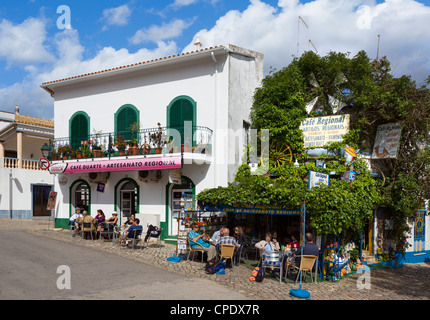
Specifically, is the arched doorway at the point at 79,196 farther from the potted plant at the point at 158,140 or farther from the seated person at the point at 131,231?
the seated person at the point at 131,231

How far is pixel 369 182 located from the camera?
470 inches

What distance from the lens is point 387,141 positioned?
12750mm

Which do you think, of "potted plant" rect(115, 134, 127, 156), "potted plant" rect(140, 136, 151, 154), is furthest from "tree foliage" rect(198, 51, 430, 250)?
"potted plant" rect(115, 134, 127, 156)

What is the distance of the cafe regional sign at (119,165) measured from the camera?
13078mm

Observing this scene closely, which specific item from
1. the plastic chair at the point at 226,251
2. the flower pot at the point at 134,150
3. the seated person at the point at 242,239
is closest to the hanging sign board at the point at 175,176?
the flower pot at the point at 134,150

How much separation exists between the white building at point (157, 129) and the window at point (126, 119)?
0.04m

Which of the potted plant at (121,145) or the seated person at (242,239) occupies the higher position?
the potted plant at (121,145)

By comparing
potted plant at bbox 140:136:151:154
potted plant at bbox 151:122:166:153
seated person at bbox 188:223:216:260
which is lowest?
seated person at bbox 188:223:216:260

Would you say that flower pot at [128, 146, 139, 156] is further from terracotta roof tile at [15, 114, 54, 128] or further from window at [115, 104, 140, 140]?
terracotta roof tile at [15, 114, 54, 128]

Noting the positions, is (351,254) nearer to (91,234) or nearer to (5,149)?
(91,234)

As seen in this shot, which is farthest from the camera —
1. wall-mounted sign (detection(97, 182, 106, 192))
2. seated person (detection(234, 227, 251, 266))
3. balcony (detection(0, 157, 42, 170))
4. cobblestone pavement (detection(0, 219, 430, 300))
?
balcony (detection(0, 157, 42, 170))

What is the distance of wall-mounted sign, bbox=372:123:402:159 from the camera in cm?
1247

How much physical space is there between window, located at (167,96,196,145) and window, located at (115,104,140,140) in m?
1.65

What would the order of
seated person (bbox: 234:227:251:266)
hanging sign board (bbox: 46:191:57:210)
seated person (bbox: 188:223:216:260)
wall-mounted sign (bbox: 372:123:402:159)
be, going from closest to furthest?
seated person (bbox: 188:223:216:260)
seated person (bbox: 234:227:251:266)
wall-mounted sign (bbox: 372:123:402:159)
hanging sign board (bbox: 46:191:57:210)
